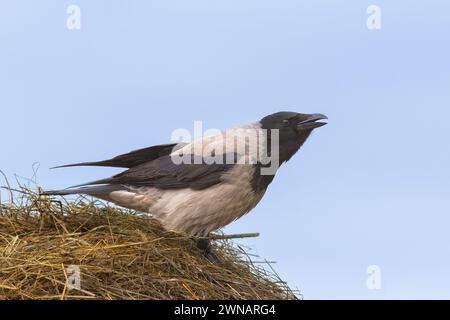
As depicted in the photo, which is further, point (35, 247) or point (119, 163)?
point (119, 163)

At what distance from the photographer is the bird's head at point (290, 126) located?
5773mm

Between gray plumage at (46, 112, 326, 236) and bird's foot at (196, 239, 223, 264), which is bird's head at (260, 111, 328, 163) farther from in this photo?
bird's foot at (196, 239, 223, 264)

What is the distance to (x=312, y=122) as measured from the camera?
5770 millimetres

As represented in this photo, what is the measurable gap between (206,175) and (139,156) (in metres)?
0.63

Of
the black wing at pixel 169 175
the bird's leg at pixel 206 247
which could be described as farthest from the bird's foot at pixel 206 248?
the black wing at pixel 169 175

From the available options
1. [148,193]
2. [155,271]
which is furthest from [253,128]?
[155,271]

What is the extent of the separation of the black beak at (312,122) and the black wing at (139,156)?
95 cm

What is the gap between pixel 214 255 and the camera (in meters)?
5.68

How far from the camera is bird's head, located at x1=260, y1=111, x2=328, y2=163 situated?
5.77 meters

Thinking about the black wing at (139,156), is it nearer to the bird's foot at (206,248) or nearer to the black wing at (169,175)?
the black wing at (169,175)

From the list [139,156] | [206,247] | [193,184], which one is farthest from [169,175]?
[206,247]

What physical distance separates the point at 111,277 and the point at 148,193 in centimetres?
112

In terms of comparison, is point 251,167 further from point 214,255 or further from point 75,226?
point 75,226

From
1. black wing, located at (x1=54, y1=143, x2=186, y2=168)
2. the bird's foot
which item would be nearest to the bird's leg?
the bird's foot
